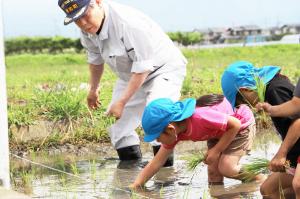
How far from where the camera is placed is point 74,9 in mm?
4930

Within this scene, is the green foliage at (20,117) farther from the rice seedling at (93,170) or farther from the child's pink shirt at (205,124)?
the child's pink shirt at (205,124)

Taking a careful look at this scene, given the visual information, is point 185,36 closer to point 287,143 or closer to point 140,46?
point 140,46

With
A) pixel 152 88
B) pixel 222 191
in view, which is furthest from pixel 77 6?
pixel 222 191

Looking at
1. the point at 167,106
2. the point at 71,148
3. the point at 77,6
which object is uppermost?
the point at 77,6

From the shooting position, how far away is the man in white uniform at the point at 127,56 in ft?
16.7

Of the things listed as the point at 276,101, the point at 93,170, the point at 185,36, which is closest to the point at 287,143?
the point at 276,101

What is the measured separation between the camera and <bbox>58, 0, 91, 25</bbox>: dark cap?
4.91 m

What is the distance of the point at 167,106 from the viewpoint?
13.7ft

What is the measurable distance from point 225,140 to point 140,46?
1.04 m

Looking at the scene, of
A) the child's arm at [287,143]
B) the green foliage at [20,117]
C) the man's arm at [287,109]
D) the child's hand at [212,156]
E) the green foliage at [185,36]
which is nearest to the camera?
the man's arm at [287,109]

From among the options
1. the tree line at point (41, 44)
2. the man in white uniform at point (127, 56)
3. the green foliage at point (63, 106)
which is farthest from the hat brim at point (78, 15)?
the tree line at point (41, 44)

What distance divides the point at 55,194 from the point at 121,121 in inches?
55.7

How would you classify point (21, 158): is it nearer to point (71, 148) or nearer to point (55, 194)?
point (71, 148)

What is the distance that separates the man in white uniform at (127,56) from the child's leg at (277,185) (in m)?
1.31
